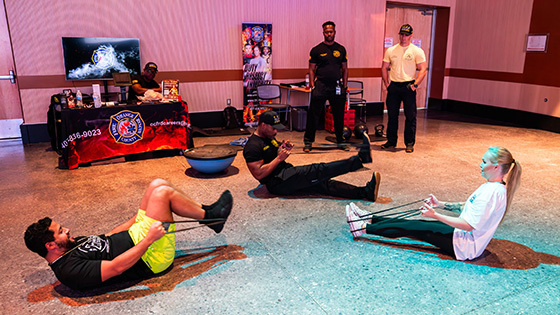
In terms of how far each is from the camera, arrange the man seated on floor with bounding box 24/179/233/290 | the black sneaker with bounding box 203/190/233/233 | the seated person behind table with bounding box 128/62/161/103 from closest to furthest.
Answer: the man seated on floor with bounding box 24/179/233/290 < the black sneaker with bounding box 203/190/233/233 < the seated person behind table with bounding box 128/62/161/103

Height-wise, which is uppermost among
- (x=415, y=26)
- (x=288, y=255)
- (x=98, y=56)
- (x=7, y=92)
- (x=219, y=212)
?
(x=415, y=26)

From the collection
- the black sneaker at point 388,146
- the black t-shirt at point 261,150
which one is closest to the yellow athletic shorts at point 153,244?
the black t-shirt at point 261,150

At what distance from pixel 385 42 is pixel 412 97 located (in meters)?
3.99

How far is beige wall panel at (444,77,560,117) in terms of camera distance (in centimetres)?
806

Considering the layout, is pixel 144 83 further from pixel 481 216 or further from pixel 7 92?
pixel 481 216

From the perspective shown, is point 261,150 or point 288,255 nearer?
point 288,255

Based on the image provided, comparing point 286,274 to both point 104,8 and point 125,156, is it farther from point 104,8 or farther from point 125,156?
point 104,8

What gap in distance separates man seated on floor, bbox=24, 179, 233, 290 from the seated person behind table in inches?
157

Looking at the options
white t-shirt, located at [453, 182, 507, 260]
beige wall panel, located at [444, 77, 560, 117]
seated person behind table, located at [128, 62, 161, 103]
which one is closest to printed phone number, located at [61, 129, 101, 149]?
seated person behind table, located at [128, 62, 161, 103]

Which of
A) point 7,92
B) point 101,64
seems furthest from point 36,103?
point 101,64

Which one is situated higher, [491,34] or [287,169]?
[491,34]

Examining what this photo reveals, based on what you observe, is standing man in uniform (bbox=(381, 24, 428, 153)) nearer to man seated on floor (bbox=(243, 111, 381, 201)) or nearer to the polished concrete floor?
the polished concrete floor

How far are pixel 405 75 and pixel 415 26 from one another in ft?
15.2

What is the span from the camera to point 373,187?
4.21 m
